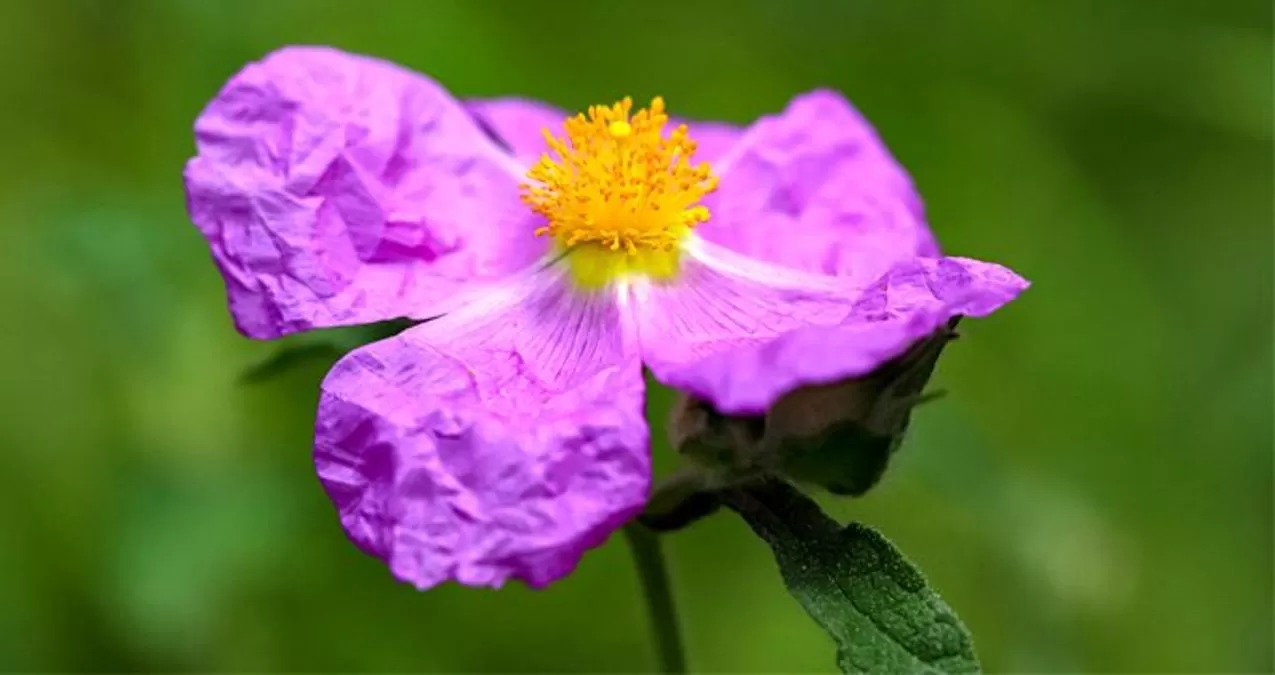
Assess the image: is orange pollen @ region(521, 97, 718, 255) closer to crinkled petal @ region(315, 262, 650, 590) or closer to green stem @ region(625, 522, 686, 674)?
crinkled petal @ region(315, 262, 650, 590)

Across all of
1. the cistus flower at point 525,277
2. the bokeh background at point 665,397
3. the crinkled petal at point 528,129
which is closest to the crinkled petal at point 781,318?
the cistus flower at point 525,277

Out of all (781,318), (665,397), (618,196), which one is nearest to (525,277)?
(618,196)

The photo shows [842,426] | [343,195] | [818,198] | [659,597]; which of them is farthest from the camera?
[818,198]

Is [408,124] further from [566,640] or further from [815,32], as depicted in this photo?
[815,32]

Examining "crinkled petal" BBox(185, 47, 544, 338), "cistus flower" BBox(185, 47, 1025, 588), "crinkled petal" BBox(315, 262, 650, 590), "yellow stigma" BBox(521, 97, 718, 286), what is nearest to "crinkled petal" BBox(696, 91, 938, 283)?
"cistus flower" BBox(185, 47, 1025, 588)

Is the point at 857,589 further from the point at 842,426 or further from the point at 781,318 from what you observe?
the point at 781,318

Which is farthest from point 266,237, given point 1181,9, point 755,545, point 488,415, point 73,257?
Answer: point 1181,9

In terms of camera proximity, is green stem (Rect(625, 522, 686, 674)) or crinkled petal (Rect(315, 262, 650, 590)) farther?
green stem (Rect(625, 522, 686, 674))
